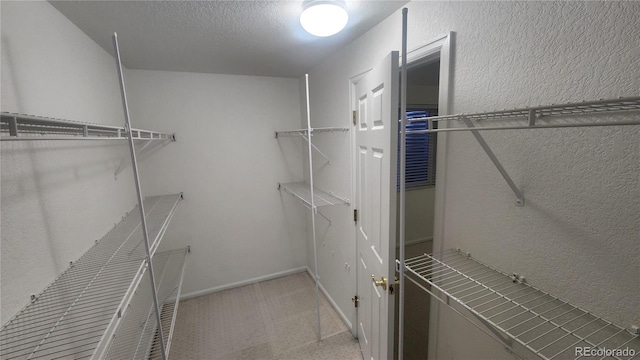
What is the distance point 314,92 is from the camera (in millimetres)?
2721

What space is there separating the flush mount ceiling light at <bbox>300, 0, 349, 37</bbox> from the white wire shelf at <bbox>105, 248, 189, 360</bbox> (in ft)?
5.05

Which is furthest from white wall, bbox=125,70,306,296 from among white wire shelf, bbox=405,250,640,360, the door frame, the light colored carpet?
white wire shelf, bbox=405,250,640,360

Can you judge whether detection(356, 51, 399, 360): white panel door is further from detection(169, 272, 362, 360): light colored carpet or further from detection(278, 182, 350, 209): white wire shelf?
detection(169, 272, 362, 360): light colored carpet

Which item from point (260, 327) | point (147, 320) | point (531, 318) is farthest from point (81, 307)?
point (260, 327)

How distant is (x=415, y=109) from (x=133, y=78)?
331 cm

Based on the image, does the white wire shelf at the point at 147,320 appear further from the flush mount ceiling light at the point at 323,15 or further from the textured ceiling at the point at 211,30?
the flush mount ceiling light at the point at 323,15

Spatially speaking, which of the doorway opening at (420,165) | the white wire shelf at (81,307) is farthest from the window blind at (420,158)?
the white wire shelf at (81,307)

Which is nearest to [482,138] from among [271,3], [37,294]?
[271,3]

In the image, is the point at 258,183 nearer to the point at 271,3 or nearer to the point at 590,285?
the point at 271,3

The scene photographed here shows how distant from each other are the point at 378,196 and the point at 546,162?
70cm

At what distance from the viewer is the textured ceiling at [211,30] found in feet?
4.50

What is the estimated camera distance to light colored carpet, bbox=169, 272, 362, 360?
7.24 ft

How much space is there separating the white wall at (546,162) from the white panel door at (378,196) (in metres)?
0.30

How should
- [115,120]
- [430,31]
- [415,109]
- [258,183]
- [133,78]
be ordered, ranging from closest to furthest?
[430,31]
[115,120]
[133,78]
[258,183]
[415,109]
